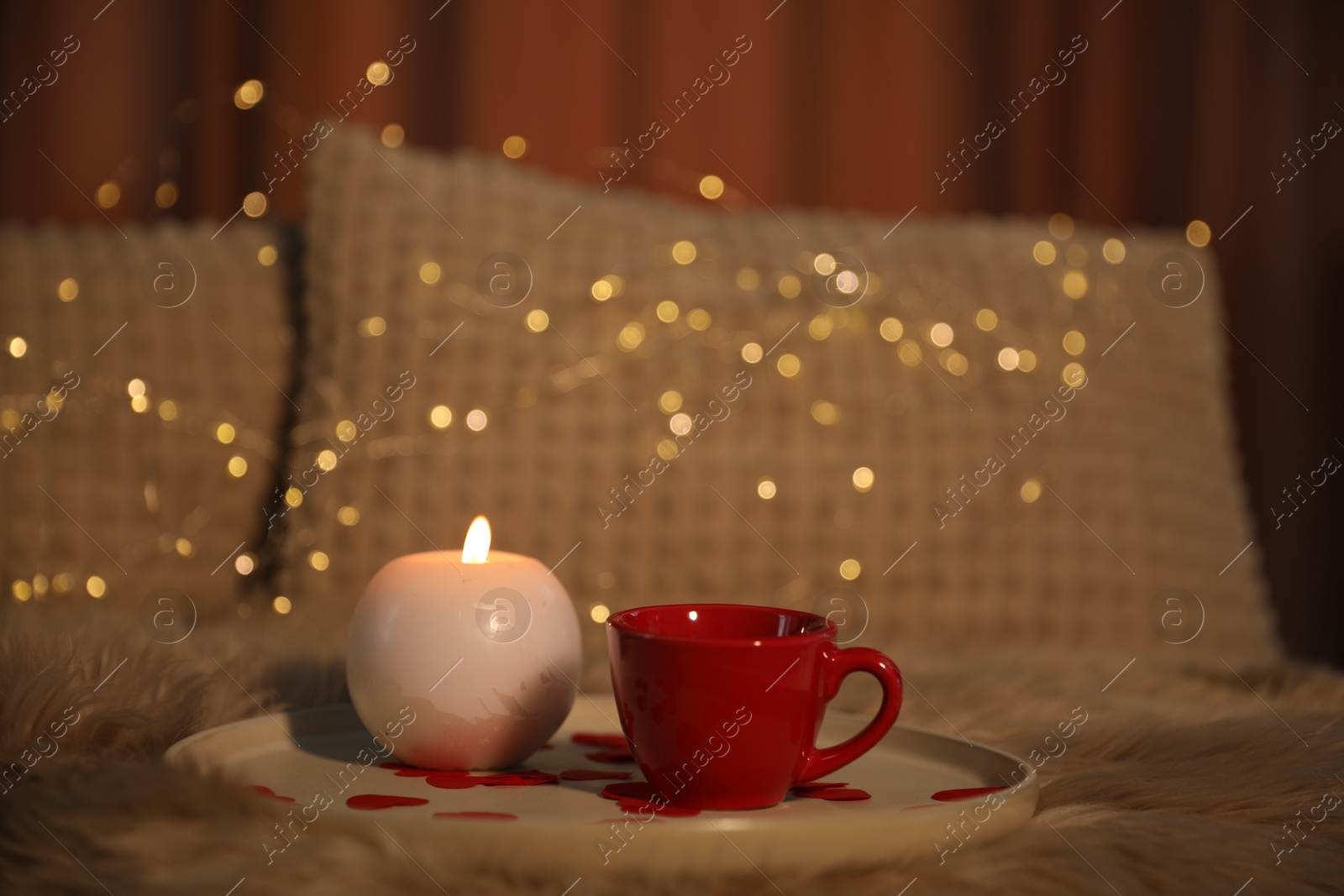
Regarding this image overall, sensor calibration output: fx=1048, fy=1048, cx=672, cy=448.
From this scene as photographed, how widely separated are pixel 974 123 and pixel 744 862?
1445 mm

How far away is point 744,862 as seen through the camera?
386mm

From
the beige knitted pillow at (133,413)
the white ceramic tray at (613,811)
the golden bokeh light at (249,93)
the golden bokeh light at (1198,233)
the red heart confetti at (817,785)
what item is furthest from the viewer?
the golden bokeh light at (1198,233)

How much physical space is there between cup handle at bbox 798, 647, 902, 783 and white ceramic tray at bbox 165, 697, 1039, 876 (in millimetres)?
18

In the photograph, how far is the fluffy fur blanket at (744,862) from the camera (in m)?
0.39

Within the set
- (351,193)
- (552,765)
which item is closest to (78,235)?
(351,193)

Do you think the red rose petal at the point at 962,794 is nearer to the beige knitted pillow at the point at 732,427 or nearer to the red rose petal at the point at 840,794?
the red rose petal at the point at 840,794

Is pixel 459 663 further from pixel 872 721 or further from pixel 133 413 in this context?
pixel 133 413

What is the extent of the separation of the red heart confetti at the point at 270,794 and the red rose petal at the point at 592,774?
12 cm

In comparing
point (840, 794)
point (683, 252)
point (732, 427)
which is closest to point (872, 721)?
point (840, 794)

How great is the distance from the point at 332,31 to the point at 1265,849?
4.74ft

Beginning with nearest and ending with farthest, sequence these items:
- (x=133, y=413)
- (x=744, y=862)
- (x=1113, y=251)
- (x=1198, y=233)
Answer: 1. (x=744, y=862)
2. (x=133, y=413)
3. (x=1113, y=251)
4. (x=1198, y=233)

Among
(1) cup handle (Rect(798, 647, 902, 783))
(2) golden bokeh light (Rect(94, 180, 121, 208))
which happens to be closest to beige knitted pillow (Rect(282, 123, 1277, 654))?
(1) cup handle (Rect(798, 647, 902, 783))

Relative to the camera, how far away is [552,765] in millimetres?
529

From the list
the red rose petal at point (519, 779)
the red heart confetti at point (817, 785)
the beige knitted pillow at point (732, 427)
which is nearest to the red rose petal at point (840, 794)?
the red heart confetti at point (817, 785)
